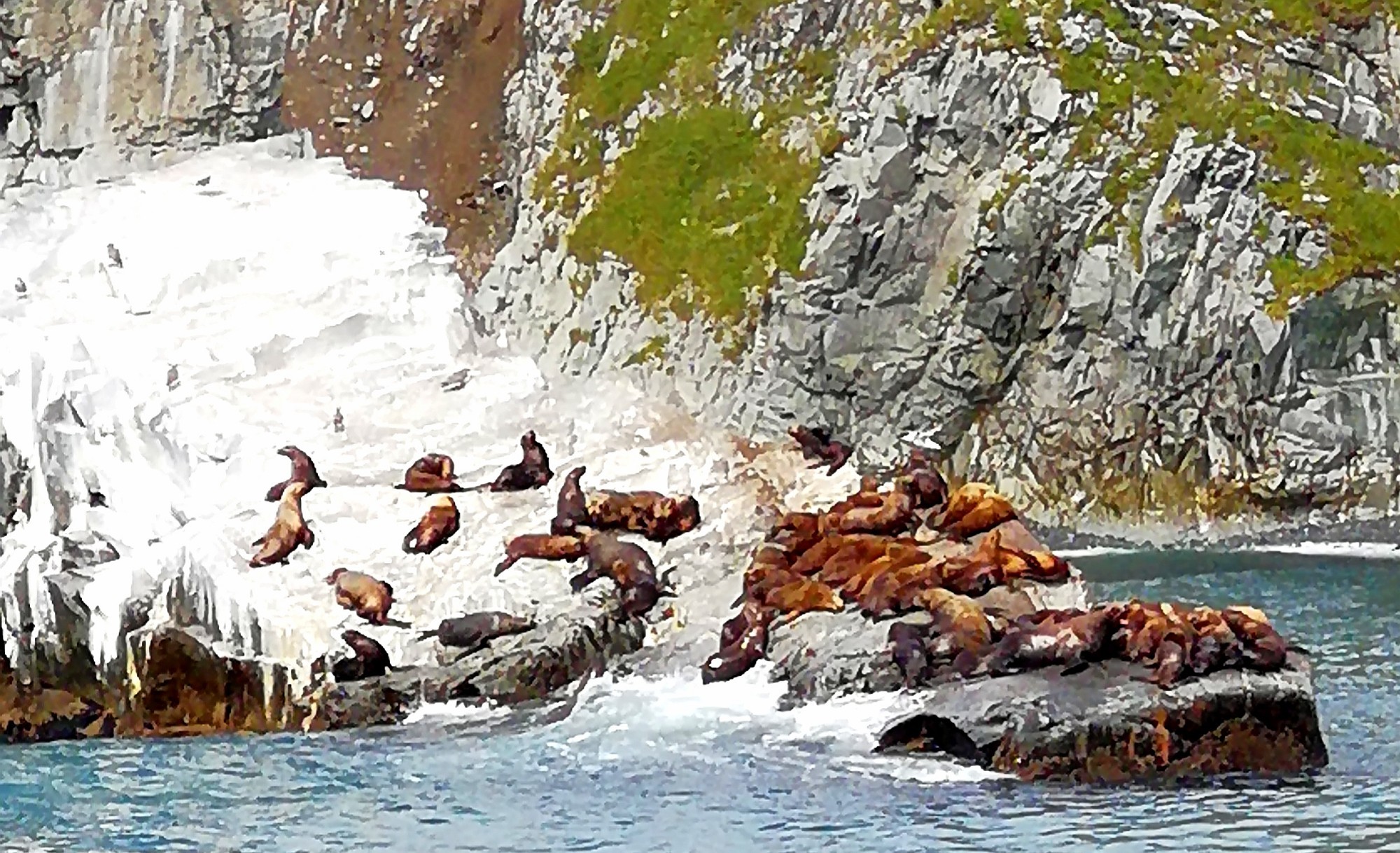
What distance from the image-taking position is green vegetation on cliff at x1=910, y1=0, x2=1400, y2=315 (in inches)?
486

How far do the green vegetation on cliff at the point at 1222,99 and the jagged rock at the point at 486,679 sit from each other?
652 cm

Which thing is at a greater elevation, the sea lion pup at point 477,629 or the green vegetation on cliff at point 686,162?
the green vegetation on cliff at point 686,162

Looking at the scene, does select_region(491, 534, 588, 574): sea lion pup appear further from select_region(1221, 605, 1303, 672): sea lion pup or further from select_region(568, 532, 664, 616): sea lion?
select_region(1221, 605, 1303, 672): sea lion pup

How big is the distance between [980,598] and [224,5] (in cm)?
1156

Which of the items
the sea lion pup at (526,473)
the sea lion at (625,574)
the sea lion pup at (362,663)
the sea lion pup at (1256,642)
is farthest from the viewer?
the sea lion pup at (526,473)

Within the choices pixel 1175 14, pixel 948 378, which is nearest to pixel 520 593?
pixel 948 378

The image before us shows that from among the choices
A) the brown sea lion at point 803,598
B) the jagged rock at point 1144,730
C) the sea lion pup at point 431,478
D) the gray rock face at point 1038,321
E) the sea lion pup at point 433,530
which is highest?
the gray rock face at point 1038,321

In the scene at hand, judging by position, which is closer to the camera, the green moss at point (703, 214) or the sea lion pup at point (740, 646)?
the sea lion pup at point (740, 646)

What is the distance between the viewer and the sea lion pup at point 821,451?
1030 centimetres

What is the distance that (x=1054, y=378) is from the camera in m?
12.5

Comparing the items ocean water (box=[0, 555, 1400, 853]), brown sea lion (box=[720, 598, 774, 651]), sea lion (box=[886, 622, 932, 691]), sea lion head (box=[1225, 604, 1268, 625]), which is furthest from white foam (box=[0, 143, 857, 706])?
sea lion head (box=[1225, 604, 1268, 625])

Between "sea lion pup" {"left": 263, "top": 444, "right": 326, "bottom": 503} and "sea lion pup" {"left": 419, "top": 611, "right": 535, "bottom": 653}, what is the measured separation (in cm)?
186

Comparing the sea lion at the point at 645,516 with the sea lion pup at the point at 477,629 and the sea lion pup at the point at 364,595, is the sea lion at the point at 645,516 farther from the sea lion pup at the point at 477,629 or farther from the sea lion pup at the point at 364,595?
the sea lion pup at the point at 364,595

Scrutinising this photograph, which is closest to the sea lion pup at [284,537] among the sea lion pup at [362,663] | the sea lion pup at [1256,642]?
the sea lion pup at [362,663]
